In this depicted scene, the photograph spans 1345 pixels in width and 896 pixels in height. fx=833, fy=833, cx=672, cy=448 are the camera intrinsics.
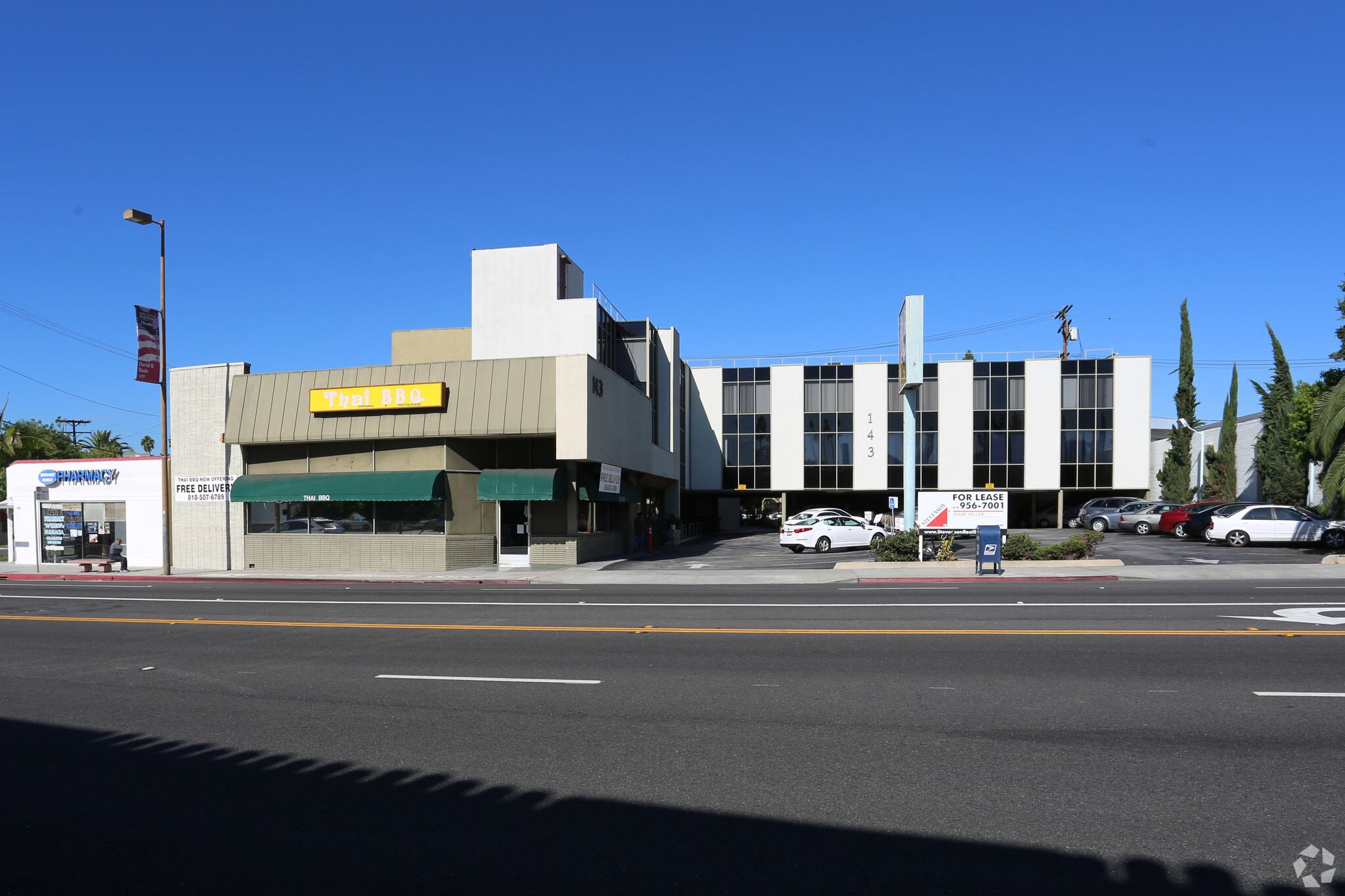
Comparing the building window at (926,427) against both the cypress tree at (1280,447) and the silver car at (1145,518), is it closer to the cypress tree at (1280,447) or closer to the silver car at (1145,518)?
the silver car at (1145,518)

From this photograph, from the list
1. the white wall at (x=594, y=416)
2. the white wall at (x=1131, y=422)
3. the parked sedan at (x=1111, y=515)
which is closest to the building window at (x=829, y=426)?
the parked sedan at (x=1111, y=515)

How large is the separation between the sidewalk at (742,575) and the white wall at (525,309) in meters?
11.0

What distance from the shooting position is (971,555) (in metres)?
27.4

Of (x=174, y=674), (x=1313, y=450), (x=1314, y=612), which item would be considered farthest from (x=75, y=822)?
(x=1313, y=450)

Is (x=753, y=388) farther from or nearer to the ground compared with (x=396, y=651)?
farther from the ground

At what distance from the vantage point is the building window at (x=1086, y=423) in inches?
1863

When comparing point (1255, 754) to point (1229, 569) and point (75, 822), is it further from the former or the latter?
point (1229, 569)

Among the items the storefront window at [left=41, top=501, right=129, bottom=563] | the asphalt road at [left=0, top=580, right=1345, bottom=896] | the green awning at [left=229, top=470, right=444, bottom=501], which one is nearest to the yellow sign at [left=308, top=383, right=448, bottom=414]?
the green awning at [left=229, top=470, right=444, bottom=501]

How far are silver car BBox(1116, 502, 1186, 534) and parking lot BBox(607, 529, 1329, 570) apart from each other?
12.4 inches

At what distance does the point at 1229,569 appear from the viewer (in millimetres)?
20984

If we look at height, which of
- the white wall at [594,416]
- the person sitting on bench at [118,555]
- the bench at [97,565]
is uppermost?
the white wall at [594,416]

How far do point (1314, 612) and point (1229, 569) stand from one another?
9.07 metres

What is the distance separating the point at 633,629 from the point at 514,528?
15964 mm

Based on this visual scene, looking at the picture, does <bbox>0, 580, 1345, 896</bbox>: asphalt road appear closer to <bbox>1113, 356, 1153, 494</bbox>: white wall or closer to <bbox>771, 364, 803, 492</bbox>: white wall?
<bbox>771, 364, 803, 492</bbox>: white wall
